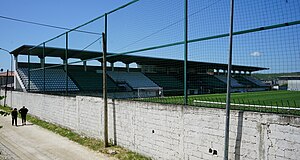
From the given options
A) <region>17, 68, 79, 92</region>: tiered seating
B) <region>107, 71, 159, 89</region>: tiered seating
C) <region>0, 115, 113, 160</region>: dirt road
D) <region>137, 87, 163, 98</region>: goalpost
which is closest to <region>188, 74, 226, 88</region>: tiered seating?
<region>137, 87, 163, 98</region>: goalpost

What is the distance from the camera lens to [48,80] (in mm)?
28969

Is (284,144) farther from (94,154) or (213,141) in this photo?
(94,154)

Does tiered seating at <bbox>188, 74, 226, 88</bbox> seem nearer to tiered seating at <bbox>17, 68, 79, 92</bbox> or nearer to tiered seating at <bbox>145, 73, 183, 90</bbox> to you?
tiered seating at <bbox>145, 73, 183, 90</bbox>

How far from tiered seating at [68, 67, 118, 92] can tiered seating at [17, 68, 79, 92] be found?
95 cm

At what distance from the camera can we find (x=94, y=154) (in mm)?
8344

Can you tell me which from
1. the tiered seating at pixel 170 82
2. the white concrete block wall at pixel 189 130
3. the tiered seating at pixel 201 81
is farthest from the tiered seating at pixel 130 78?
the tiered seating at pixel 201 81

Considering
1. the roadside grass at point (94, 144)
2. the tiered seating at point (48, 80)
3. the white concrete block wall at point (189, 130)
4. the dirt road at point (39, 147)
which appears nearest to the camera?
the white concrete block wall at point (189, 130)

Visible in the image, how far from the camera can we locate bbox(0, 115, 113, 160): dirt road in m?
8.24

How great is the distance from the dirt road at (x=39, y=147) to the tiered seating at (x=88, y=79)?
17792 mm

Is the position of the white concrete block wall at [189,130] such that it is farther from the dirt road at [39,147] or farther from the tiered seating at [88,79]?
the tiered seating at [88,79]

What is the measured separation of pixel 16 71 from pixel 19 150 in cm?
2358

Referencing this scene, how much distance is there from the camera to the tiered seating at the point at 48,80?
2550 cm

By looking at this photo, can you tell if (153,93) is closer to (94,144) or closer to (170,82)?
(170,82)

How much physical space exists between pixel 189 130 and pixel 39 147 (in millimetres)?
5847
